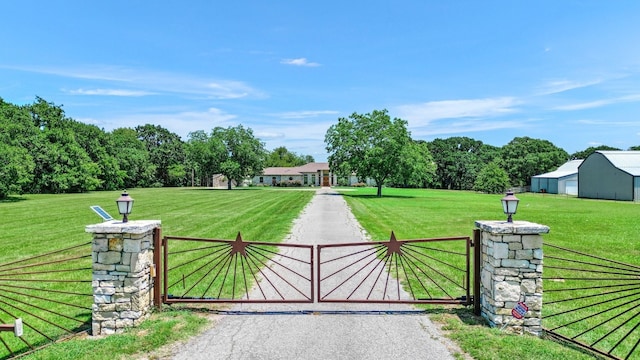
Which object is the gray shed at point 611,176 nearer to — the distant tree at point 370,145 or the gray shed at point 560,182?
the gray shed at point 560,182

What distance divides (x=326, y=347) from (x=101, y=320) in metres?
3.22

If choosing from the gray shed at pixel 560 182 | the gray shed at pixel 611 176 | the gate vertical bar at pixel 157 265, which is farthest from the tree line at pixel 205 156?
the gate vertical bar at pixel 157 265

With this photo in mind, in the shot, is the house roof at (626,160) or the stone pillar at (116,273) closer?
the stone pillar at (116,273)

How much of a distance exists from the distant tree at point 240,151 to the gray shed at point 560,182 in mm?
41262

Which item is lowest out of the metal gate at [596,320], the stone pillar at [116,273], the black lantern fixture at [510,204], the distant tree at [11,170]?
the metal gate at [596,320]

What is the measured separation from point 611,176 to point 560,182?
1194cm

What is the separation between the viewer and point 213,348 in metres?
4.88

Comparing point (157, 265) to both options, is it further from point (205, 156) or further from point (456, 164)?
point (456, 164)

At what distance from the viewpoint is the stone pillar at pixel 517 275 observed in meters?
5.50

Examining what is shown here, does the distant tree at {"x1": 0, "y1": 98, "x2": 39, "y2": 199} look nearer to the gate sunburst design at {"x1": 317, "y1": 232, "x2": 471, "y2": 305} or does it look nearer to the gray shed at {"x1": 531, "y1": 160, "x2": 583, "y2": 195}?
the gate sunburst design at {"x1": 317, "y1": 232, "x2": 471, "y2": 305}

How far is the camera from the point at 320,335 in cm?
528

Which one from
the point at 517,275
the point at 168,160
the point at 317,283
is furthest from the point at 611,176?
the point at 168,160

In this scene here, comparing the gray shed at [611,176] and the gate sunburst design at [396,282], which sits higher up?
the gray shed at [611,176]

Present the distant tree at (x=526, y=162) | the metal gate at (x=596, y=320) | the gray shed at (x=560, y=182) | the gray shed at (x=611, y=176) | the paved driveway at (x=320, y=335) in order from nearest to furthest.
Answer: the paved driveway at (x=320, y=335)
the metal gate at (x=596, y=320)
the gray shed at (x=611, y=176)
the gray shed at (x=560, y=182)
the distant tree at (x=526, y=162)
